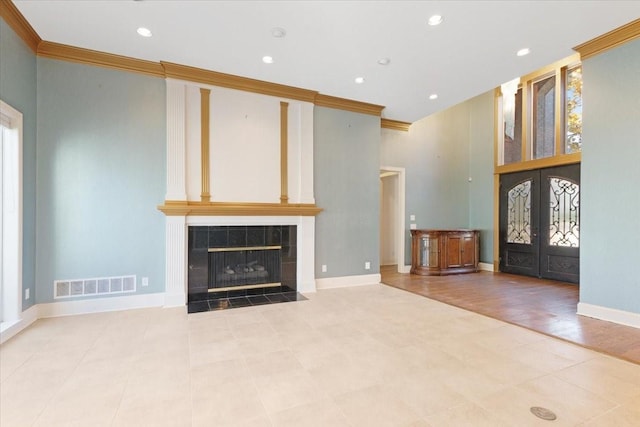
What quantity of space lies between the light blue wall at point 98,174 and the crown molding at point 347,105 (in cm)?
252

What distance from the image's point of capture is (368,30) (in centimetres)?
338

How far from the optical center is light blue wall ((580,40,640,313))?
11.2ft

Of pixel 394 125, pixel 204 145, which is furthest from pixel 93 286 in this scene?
pixel 394 125

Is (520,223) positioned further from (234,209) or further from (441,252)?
(234,209)

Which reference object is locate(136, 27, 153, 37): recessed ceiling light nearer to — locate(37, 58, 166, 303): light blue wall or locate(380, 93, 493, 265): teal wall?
locate(37, 58, 166, 303): light blue wall

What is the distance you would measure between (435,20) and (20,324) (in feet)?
18.2

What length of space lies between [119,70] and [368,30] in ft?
10.9

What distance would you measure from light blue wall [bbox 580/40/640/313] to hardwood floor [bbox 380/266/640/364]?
46 centimetres

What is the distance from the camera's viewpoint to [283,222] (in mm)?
4977

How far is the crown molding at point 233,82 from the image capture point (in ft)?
13.7

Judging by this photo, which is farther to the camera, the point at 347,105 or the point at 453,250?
the point at 453,250

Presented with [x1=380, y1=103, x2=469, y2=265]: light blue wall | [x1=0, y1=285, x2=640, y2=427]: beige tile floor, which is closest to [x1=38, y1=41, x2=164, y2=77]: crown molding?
[x1=0, y1=285, x2=640, y2=427]: beige tile floor

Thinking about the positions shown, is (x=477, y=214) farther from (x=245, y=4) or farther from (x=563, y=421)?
(x=245, y=4)

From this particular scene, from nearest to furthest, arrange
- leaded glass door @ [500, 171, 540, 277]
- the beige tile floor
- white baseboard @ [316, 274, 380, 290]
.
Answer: the beige tile floor
white baseboard @ [316, 274, 380, 290]
leaded glass door @ [500, 171, 540, 277]
